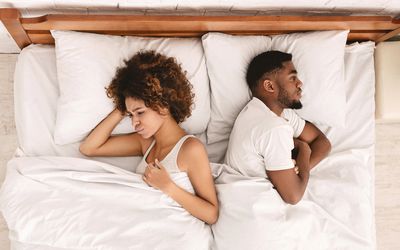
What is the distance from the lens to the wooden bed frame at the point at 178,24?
167 cm

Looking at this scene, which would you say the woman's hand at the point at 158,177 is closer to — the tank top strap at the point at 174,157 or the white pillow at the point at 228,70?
the tank top strap at the point at 174,157

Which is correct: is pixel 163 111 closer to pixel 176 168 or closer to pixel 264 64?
pixel 176 168

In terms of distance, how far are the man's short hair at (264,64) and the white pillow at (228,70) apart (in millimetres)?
46

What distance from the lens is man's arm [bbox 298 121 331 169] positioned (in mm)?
1790

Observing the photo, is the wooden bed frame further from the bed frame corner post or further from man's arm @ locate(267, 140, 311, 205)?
man's arm @ locate(267, 140, 311, 205)

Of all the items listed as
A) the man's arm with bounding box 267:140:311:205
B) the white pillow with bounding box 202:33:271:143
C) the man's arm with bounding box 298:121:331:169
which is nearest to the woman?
the white pillow with bounding box 202:33:271:143

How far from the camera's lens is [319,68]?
1.81m

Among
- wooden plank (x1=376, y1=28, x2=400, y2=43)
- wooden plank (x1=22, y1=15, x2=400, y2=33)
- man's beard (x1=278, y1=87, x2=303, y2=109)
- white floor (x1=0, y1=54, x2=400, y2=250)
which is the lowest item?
white floor (x1=0, y1=54, x2=400, y2=250)

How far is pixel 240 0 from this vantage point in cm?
172

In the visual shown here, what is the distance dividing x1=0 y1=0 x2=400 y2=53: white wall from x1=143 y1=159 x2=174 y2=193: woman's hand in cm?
59

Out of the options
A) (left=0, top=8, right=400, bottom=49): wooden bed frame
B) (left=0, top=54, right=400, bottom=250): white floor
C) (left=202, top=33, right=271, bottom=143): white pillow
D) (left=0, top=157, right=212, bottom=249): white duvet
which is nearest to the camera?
(left=0, top=157, right=212, bottom=249): white duvet

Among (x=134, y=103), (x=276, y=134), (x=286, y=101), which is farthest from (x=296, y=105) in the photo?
(x=134, y=103)

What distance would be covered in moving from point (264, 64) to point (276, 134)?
0.29 meters

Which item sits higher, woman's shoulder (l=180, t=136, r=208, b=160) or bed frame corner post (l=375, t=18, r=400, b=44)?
bed frame corner post (l=375, t=18, r=400, b=44)
